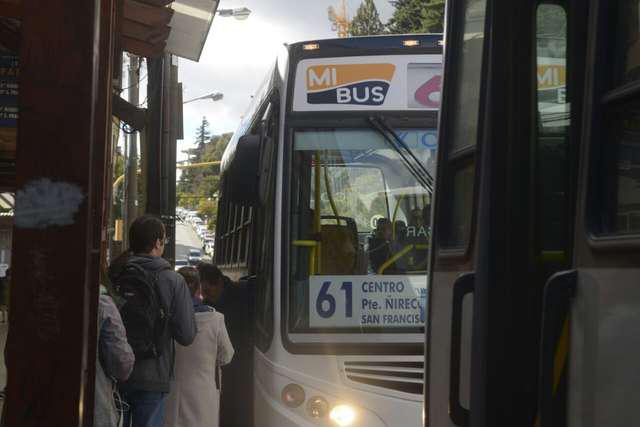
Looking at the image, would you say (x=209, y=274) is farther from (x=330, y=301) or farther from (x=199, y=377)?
(x=330, y=301)

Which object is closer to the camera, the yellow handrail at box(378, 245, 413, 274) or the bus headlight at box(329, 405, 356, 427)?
the bus headlight at box(329, 405, 356, 427)

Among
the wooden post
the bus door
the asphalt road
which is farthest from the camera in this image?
the asphalt road

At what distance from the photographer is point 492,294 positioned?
11.1 feet

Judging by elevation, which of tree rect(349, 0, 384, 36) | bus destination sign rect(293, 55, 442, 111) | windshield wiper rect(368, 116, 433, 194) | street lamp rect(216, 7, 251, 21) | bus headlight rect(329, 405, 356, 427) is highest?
tree rect(349, 0, 384, 36)

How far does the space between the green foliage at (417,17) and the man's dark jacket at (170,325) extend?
49.0 m

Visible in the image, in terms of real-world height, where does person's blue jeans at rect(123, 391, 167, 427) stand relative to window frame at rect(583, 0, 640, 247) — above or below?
below

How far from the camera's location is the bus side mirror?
24.2 ft

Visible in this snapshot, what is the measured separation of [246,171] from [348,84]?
3.18 ft

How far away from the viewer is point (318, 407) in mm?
7289

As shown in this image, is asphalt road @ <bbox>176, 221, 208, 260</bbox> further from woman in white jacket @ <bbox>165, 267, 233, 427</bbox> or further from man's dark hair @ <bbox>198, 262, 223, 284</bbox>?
woman in white jacket @ <bbox>165, 267, 233, 427</bbox>

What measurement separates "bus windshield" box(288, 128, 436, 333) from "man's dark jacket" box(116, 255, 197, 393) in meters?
0.92

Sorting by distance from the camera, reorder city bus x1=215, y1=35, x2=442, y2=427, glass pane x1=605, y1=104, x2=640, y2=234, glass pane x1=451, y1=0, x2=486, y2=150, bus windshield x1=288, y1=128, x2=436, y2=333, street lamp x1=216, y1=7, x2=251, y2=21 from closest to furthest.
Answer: glass pane x1=605, y1=104, x2=640, y2=234, glass pane x1=451, y1=0, x2=486, y2=150, city bus x1=215, y1=35, x2=442, y2=427, bus windshield x1=288, y1=128, x2=436, y2=333, street lamp x1=216, y1=7, x2=251, y2=21

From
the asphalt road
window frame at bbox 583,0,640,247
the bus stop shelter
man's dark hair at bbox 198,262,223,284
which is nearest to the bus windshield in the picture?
man's dark hair at bbox 198,262,223,284

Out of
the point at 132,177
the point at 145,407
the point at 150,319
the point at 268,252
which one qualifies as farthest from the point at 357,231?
the point at 132,177
